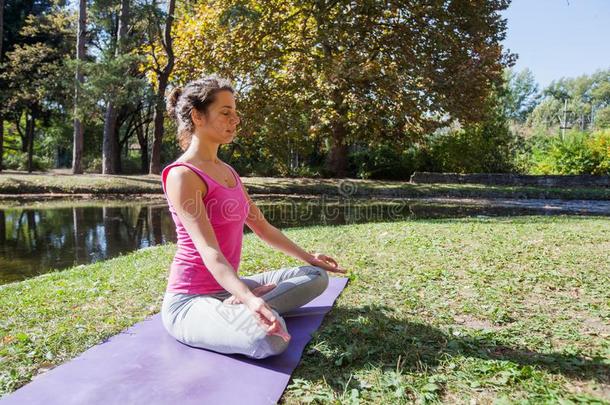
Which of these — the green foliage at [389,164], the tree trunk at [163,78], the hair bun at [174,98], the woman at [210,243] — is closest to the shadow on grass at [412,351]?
the woman at [210,243]

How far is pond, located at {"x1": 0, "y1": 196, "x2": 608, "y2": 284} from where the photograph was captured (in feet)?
23.6

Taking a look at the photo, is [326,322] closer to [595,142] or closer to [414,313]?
[414,313]

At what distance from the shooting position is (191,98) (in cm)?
→ 261

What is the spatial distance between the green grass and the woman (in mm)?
357

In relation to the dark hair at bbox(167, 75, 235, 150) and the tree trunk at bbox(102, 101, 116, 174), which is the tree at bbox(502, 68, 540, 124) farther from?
the dark hair at bbox(167, 75, 235, 150)

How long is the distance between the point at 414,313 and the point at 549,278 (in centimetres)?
163

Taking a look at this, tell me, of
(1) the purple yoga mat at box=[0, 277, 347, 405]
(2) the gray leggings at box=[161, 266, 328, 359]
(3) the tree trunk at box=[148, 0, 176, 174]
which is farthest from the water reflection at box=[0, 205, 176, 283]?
(3) the tree trunk at box=[148, 0, 176, 174]

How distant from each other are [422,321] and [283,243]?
1.10 metres

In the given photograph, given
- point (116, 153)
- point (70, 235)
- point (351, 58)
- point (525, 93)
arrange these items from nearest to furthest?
point (70, 235) < point (351, 58) < point (116, 153) < point (525, 93)

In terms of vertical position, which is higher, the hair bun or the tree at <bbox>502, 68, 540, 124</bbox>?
the tree at <bbox>502, 68, 540, 124</bbox>

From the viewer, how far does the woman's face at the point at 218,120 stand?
2.62m

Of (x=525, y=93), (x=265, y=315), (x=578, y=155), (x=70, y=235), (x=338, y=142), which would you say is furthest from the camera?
(x=525, y=93)

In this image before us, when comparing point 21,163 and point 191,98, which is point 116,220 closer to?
point 191,98

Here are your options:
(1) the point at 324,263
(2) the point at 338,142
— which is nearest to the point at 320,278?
(1) the point at 324,263
